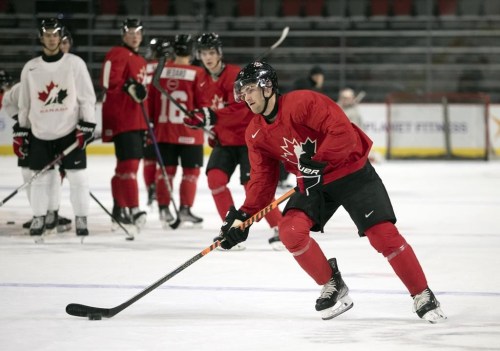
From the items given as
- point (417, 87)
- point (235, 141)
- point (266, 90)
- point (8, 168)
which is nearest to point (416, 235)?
point (235, 141)

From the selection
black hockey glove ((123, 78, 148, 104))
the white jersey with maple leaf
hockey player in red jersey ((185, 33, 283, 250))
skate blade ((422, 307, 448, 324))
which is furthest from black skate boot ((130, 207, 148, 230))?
skate blade ((422, 307, 448, 324))

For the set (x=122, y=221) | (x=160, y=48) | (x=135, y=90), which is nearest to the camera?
(x=135, y=90)

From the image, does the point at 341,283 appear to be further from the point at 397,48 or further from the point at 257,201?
the point at 397,48

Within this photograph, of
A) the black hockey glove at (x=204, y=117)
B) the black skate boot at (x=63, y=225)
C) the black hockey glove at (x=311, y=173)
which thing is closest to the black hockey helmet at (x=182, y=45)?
the black hockey glove at (x=204, y=117)

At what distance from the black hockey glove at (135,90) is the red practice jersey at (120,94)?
0.35ft

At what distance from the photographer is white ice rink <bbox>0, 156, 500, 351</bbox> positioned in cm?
323

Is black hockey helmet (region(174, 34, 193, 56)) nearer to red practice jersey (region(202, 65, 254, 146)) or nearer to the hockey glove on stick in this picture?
red practice jersey (region(202, 65, 254, 146))

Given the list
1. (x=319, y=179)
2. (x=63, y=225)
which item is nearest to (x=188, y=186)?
(x=63, y=225)

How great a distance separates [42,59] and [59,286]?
1795 millimetres

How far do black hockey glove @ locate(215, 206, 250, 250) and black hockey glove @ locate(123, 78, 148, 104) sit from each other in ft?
8.24

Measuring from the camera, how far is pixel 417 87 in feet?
45.7

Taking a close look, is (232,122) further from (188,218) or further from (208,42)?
(188,218)

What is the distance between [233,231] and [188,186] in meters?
2.93

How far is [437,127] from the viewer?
42.3 feet
